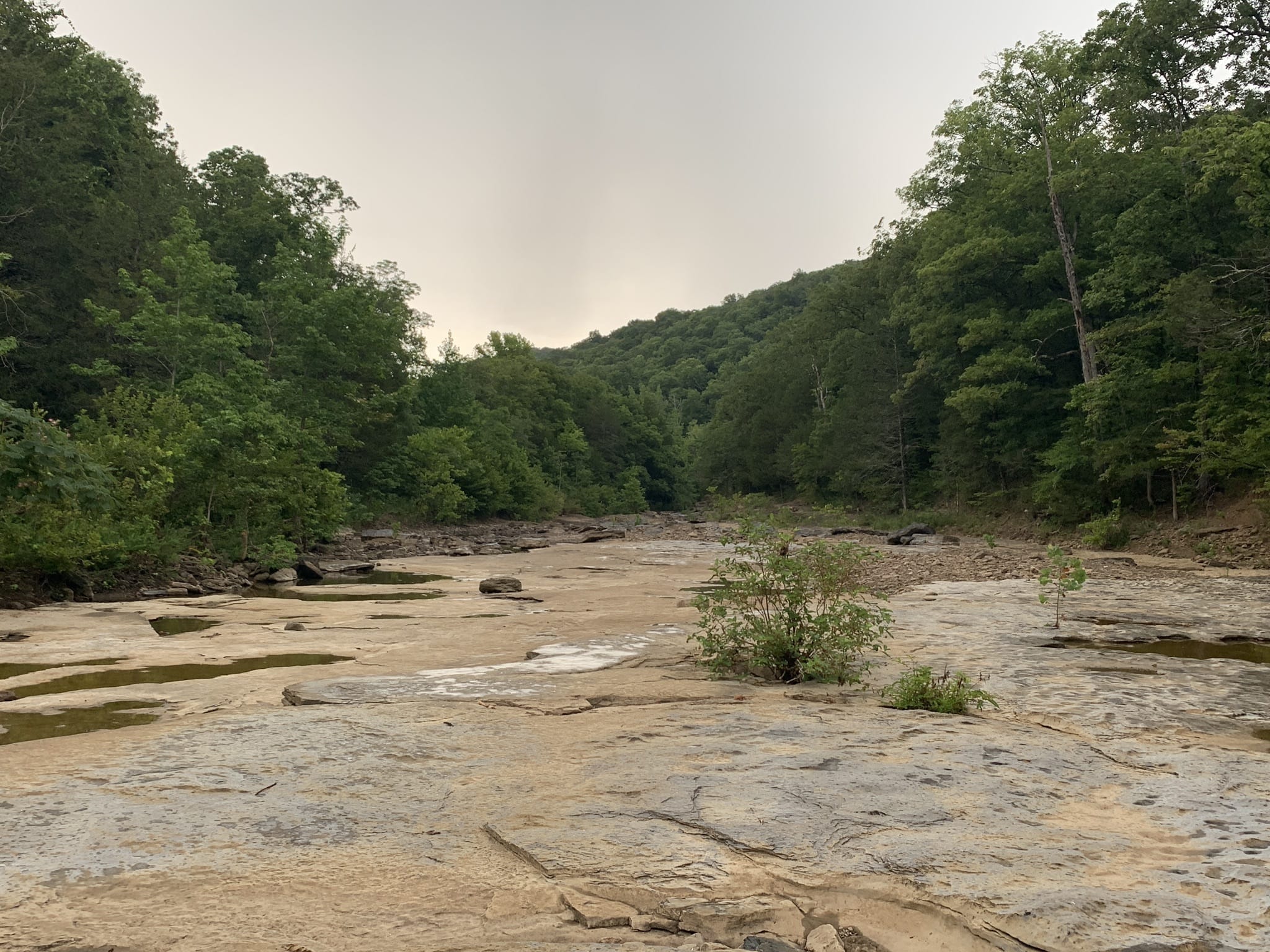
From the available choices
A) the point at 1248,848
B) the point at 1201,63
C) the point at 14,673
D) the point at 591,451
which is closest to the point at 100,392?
the point at 14,673

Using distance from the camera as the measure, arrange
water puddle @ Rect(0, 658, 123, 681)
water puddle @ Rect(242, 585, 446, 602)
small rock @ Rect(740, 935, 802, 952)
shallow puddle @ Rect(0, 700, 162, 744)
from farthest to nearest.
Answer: water puddle @ Rect(242, 585, 446, 602)
water puddle @ Rect(0, 658, 123, 681)
shallow puddle @ Rect(0, 700, 162, 744)
small rock @ Rect(740, 935, 802, 952)

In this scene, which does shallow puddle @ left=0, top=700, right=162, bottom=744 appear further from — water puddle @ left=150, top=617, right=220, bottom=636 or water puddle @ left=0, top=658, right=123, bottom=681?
water puddle @ left=150, top=617, right=220, bottom=636

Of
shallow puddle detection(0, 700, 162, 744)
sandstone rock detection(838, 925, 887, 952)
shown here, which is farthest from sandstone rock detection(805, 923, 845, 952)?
shallow puddle detection(0, 700, 162, 744)

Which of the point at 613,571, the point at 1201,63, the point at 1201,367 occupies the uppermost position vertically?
the point at 1201,63

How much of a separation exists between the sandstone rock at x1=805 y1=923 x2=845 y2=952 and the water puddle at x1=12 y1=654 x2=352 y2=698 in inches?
210

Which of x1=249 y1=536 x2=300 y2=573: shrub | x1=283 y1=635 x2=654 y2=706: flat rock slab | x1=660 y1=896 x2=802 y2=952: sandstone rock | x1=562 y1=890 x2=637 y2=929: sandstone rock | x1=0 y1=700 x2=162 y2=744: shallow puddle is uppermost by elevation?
x1=249 y1=536 x2=300 y2=573: shrub

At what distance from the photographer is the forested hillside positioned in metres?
18.4

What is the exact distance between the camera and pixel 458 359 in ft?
156

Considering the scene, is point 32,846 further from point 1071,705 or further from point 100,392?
point 100,392

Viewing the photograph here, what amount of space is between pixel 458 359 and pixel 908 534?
97.2ft

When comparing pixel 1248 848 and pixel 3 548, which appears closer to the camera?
pixel 1248 848

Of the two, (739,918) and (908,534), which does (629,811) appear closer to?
(739,918)

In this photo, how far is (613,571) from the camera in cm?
1820

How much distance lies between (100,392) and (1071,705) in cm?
2804
